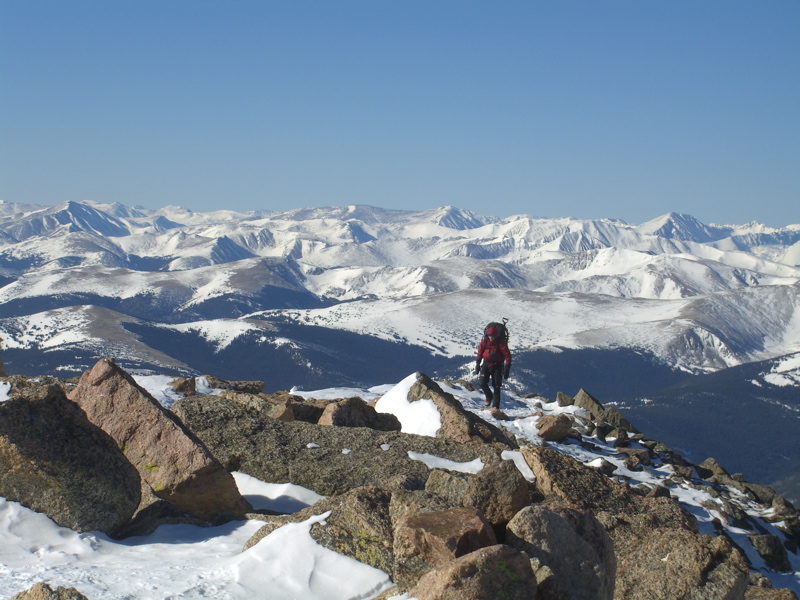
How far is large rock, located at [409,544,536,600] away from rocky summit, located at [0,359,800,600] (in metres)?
0.02

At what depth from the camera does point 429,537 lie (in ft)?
32.6

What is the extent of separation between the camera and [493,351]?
30953 mm

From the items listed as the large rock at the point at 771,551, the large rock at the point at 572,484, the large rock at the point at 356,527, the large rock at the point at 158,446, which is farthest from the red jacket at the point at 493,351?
the large rock at the point at 356,527

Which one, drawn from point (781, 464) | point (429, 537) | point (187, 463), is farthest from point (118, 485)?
point (781, 464)

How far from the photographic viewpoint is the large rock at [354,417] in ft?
67.4

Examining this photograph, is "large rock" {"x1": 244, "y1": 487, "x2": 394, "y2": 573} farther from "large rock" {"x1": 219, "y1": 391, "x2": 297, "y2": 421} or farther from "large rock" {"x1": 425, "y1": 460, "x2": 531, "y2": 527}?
"large rock" {"x1": 219, "y1": 391, "x2": 297, "y2": 421}

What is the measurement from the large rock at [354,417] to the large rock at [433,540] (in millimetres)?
9662

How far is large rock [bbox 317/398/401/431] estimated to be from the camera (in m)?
20.5

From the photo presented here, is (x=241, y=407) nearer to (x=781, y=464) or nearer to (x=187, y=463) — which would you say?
(x=187, y=463)

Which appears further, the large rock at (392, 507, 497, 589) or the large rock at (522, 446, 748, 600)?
the large rock at (522, 446, 748, 600)

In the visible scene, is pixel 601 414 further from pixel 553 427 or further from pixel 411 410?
pixel 411 410

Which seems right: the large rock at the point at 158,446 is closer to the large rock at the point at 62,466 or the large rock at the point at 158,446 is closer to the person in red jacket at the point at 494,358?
the large rock at the point at 62,466

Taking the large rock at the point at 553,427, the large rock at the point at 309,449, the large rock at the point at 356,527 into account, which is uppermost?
the large rock at the point at 356,527

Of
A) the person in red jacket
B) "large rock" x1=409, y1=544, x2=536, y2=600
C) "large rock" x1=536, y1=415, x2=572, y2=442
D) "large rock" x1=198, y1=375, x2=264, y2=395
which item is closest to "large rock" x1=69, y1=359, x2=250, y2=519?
"large rock" x1=409, y1=544, x2=536, y2=600
